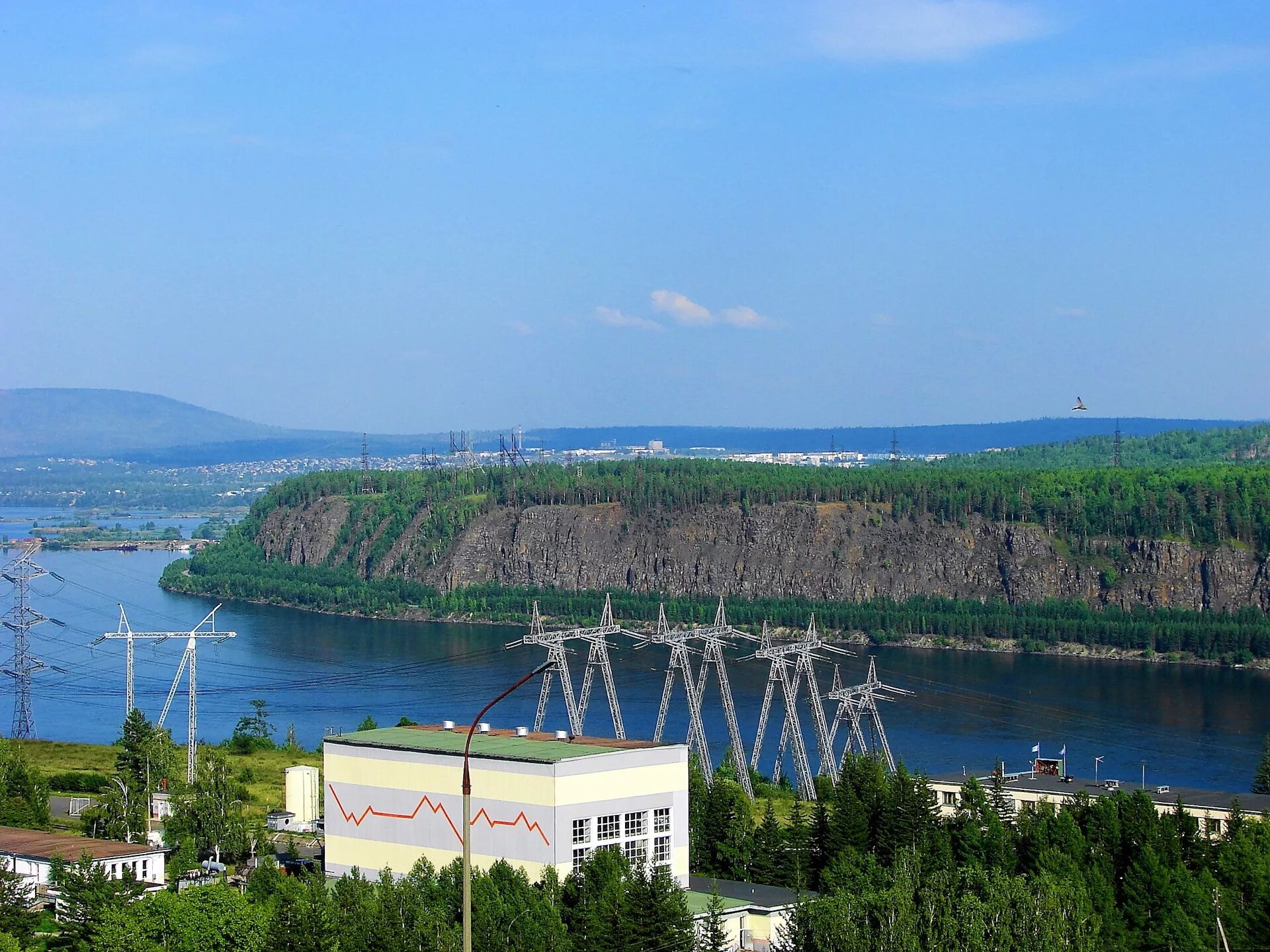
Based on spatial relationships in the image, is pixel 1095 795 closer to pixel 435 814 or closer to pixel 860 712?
pixel 860 712

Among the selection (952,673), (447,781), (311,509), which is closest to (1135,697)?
(952,673)

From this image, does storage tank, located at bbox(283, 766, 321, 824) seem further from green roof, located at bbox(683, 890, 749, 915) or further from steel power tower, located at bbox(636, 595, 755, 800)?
green roof, located at bbox(683, 890, 749, 915)

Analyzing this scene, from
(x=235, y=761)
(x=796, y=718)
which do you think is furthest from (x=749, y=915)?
(x=235, y=761)

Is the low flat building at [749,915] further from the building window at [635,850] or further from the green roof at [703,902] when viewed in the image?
the building window at [635,850]

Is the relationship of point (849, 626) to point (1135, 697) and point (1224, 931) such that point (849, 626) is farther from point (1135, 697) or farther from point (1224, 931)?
point (1224, 931)

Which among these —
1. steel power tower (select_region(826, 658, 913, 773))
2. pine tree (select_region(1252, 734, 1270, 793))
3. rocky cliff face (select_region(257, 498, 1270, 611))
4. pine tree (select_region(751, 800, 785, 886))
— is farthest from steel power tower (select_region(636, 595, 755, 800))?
rocky cliff face (select_region(257, 498, 1270, 611))
